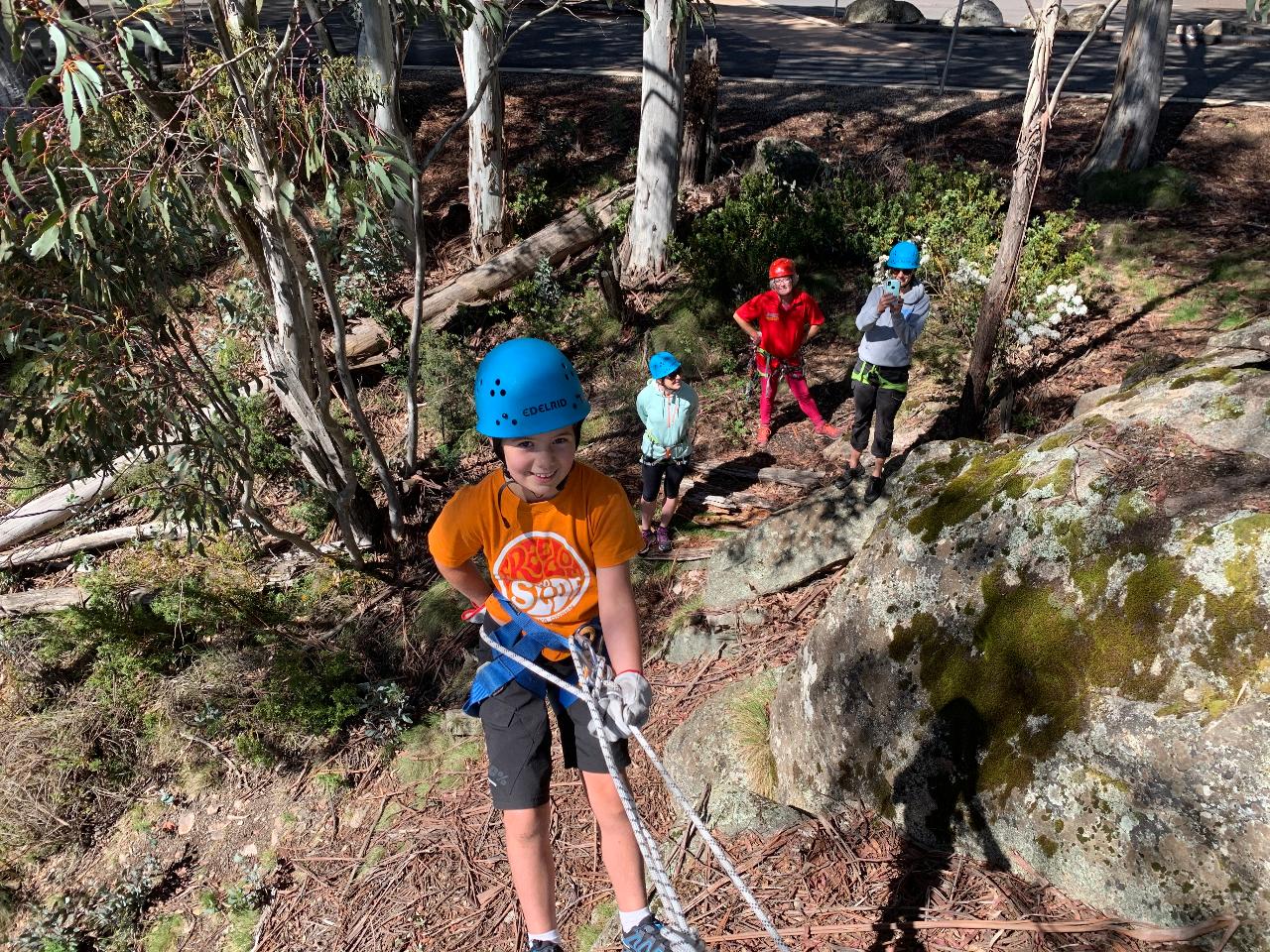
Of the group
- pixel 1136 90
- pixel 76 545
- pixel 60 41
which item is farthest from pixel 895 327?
pixel 76 545

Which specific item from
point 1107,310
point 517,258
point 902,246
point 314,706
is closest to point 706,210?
point 517,258

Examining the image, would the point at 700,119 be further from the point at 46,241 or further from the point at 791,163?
the point at 46,241

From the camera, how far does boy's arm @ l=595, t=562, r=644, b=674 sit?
2.64 m

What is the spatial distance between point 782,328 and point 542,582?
184 inches

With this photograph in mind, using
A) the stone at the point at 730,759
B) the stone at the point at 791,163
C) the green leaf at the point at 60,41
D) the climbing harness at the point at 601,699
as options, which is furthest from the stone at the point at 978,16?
the climbing harness at the point at 601,699

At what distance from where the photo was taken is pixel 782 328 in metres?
6.80

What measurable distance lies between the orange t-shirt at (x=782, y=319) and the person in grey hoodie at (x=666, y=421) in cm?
146

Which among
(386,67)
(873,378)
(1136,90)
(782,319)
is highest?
(386,67)

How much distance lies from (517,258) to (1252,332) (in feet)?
24.9

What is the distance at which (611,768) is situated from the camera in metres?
2.28

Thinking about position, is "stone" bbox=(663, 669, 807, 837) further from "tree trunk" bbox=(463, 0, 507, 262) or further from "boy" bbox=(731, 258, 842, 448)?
"tree trunk" bbox=(463, 0, 507, 262)

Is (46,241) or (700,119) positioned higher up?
(46,241)

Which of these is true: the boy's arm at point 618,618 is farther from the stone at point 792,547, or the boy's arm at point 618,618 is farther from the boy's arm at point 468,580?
the stone at point 792,547

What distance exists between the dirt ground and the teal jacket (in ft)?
2.95
